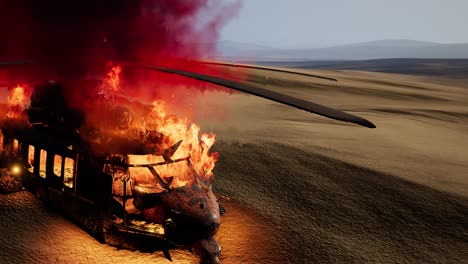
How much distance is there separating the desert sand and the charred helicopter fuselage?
57cm

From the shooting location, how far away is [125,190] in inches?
287

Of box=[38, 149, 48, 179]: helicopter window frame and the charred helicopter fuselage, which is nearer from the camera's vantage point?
the charred helicopter fuselage

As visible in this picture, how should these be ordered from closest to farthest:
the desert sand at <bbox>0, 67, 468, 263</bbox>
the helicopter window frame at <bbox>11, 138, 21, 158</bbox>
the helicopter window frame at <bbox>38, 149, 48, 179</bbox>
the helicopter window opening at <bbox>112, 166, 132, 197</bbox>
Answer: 1. the helicopter window opening at <bbox>112, 166, 132, 197</bbox>
2. the desert sand at <bbox>0, 67, 468, 263</bbox>
3. the helicopter window frame at <bbox>38, 149, 48, 179</bbox>
4. the helicopter window frame at <bbox>11, 138, 21, 158</bbox>

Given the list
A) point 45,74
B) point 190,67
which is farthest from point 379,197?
point 45,74

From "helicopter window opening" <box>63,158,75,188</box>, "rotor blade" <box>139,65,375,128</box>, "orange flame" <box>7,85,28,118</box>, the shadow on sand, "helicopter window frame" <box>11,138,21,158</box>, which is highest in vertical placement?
"rotor blade" <box>139,65,375,128</box>

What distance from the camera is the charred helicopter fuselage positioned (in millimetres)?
6952

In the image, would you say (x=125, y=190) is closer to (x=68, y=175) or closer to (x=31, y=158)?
(x=68, y=175)

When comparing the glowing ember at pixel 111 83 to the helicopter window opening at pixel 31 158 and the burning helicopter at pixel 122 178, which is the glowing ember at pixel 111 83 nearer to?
the burning helicopter at pixel 122 178

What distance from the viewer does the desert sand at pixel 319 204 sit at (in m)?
7.92

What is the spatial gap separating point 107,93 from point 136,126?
3431 millimetres

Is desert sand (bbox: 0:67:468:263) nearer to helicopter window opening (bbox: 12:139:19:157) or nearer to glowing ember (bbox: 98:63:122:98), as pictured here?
helicopter window opening (bbox: 12:139:19:157)

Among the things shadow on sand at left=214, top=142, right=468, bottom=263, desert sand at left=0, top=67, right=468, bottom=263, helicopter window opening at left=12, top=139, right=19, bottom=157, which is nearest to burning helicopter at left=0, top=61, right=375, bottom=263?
helicopter window opening at left=12, top=139, right=19, bottom=157

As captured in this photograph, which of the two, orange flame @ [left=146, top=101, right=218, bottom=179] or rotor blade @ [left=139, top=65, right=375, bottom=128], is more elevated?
rotor blade @ [left=139, top=65, right=375, bottom=128]

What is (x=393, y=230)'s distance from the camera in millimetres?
9258
